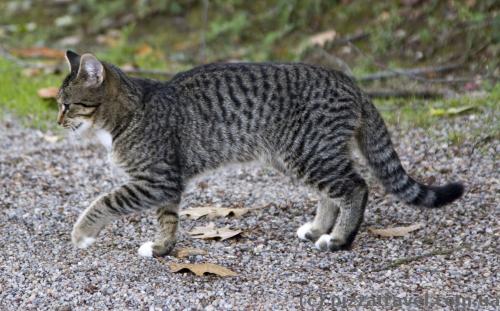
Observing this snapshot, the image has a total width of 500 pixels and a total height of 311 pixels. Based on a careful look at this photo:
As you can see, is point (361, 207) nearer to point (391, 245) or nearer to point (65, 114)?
point (391, 245)

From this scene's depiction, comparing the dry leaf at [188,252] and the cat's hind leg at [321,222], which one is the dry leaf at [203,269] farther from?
the cat's hind leg at [321,222]

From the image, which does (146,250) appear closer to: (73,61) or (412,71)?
(73,61)

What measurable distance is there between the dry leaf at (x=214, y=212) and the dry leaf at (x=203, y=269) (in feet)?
3.36

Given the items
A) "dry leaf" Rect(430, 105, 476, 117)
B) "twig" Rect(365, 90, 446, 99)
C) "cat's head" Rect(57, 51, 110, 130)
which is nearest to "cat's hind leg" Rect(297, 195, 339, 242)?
"cat's head" Rect(57, 51, 110, 130)

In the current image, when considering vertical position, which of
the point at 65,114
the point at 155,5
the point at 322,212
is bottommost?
the point at 155,5

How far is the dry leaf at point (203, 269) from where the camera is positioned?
486 cm

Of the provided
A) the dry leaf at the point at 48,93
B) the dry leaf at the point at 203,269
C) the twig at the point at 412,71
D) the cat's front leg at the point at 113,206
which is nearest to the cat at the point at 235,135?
the cat's front leg at the point at 113,206

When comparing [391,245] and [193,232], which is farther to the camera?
[193,232]

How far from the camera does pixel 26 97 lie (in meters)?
9.06

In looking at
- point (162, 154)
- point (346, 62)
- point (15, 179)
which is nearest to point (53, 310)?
point (162, 154)

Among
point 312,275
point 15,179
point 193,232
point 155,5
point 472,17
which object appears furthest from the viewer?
point 155,5

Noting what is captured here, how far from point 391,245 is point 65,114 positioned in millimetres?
2411

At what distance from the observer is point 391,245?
533cm

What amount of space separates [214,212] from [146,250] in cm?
85
